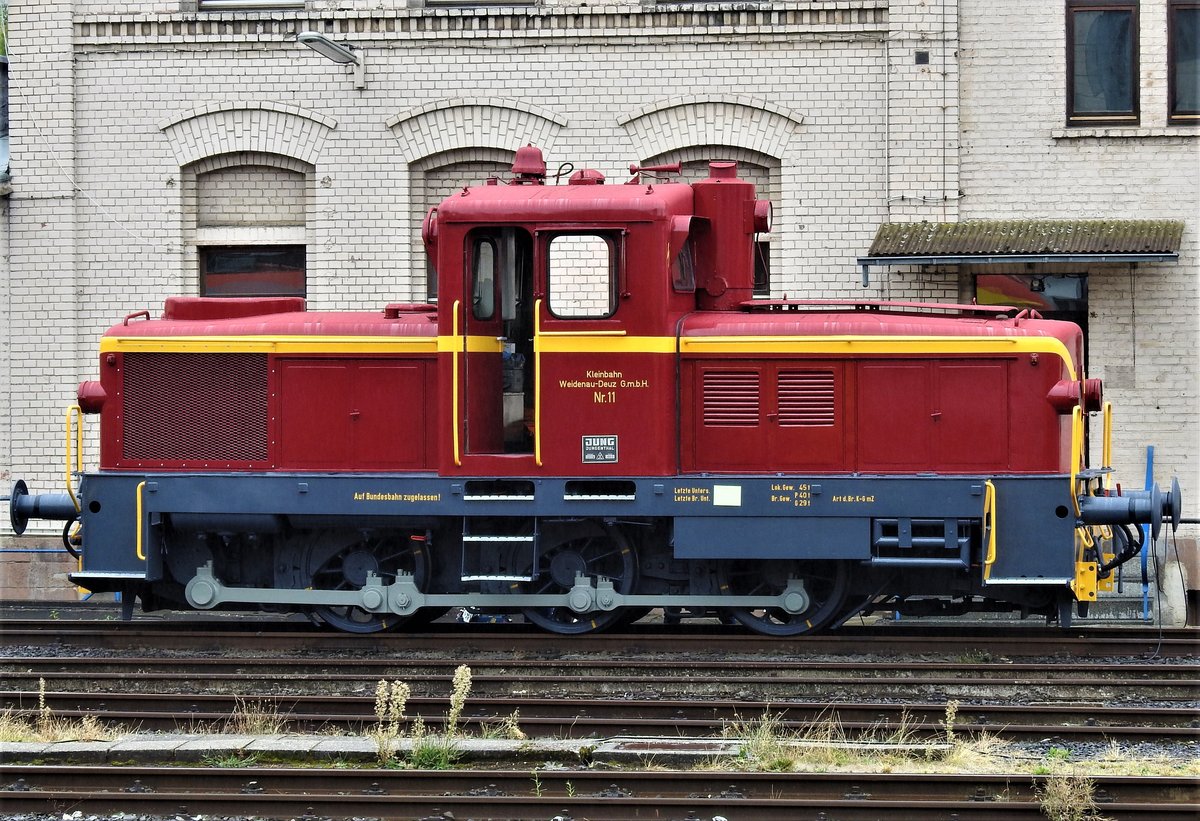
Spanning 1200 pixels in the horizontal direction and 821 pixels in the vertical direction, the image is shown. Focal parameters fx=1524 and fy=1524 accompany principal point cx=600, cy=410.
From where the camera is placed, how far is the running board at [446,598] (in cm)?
1159

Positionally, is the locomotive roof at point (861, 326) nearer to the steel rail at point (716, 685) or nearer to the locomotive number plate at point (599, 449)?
the locomotive number plate at point (599, 449)

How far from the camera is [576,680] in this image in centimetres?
1053

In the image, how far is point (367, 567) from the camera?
479 inches

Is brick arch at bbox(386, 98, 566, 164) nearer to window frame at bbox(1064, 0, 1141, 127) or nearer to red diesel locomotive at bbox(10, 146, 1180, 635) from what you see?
red diesel locomotive at bbox(10, 146, 1180, 635)

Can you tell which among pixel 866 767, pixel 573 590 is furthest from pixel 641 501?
pixel 866 767

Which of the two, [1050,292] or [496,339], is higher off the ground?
[1050,292]

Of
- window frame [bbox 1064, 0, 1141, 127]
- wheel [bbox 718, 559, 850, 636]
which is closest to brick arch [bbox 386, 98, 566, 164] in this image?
window frame [bbox 1064, 0, 1141, 127]

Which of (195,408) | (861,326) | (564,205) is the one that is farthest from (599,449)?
(195,408)

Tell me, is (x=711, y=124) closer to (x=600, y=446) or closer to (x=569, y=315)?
(x=569, y=315)

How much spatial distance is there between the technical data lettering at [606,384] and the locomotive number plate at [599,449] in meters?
0.28

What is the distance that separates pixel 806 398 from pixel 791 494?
0.74m

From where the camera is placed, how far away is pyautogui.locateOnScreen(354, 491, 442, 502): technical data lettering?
11570 millimetres

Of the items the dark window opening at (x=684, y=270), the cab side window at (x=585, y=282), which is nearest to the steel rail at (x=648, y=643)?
the cab side window at (x=585, y=282)

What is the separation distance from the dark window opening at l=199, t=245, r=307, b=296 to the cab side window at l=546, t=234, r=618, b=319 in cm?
614
